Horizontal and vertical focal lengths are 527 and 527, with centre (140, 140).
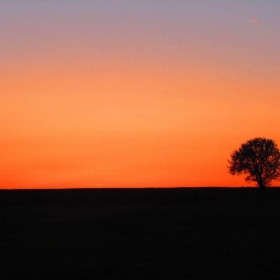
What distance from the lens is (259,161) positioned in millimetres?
77625

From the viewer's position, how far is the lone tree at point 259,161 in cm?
7712

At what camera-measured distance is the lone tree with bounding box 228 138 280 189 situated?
77.1 metres
